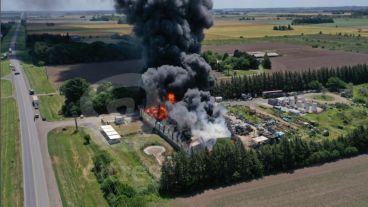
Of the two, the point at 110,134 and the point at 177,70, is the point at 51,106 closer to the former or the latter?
the point at 110,134

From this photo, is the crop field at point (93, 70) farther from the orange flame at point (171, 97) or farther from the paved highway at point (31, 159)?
the orange flame at point (171, 97)

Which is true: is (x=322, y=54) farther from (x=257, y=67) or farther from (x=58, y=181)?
(x=58, y=181)

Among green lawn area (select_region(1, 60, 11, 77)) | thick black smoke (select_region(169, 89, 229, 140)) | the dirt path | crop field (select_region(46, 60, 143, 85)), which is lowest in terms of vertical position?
the dirt path

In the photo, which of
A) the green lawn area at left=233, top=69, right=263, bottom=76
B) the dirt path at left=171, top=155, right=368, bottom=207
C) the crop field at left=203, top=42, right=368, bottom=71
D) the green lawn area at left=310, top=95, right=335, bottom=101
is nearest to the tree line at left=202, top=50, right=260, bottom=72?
the green lawn area at left=233, top=69, right=263, bottom=76

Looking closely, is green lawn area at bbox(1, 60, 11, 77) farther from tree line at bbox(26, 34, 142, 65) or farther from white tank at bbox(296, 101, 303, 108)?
white tank at bbox(296, 101, 303, 108)

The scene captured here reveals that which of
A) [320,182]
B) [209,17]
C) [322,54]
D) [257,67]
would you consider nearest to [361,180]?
[320,182]

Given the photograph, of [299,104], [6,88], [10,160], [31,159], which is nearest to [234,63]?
[299,104]

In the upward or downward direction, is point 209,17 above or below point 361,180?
above
